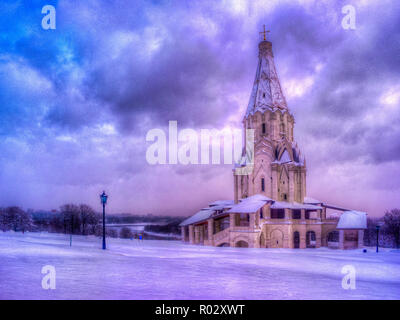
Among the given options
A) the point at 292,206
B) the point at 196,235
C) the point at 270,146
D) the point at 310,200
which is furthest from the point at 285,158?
the point at 196,235

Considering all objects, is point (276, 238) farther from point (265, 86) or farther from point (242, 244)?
point (265, 86)

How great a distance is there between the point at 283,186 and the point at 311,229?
6716 millimetres

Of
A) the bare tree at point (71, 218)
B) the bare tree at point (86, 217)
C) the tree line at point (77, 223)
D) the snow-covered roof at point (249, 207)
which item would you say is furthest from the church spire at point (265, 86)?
the bare tree at point (71, 218)

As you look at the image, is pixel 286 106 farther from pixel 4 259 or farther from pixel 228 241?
pixel 4 259

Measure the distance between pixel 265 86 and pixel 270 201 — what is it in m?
17.3

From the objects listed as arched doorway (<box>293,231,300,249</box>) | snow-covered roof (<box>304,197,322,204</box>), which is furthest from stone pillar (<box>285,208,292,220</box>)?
snow-covered roof (<box>304,197,322,204</box>)

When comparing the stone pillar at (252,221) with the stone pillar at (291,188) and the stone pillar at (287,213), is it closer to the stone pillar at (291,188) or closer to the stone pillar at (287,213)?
the stone pillar at (287,213)

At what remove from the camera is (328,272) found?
11094 mm

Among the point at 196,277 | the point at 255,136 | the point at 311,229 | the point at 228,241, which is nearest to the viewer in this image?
the point at 196,277

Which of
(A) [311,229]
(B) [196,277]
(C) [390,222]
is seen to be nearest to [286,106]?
(A) [311,229]

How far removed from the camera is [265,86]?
41.5m

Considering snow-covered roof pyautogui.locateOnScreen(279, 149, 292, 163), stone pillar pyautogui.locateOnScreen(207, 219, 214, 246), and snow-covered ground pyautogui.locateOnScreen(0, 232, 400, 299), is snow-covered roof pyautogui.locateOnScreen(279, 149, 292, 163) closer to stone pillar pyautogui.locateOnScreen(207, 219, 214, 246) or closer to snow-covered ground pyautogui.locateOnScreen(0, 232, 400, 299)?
stone pillar pyautogui.locateOnScreen(207, 219, 214, 246)

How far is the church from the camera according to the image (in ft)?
110

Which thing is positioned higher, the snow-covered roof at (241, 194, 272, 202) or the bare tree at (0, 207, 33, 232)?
the snow-covered roof at (241, 194, 272, 202)
